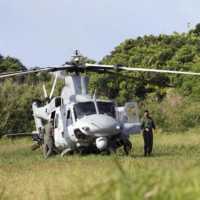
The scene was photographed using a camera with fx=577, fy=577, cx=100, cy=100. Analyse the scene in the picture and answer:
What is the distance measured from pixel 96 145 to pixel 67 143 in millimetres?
1273

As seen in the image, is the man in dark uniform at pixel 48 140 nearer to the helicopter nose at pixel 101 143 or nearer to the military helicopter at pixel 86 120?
the military helicopter at pixel 86 120

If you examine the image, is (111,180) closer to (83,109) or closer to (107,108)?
(83,109)

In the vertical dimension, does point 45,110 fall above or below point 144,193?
below

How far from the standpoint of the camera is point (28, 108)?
1277 inches

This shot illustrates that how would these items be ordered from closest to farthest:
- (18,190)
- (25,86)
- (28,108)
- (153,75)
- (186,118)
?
(18,190), (186,118), (28,108), (25,86), (153,75)

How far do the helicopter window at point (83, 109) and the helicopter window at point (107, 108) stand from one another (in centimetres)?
22

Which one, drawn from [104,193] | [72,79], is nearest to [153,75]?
[72,79]

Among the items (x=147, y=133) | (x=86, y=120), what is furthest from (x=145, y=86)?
(x=86, y=120)

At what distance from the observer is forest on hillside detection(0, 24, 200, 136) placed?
30844 millimetres

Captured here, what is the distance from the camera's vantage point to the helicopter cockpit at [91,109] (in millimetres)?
15867

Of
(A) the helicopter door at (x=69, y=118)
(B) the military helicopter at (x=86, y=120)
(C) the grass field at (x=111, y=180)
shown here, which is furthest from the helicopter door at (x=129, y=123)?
(C) the grass field at (x=111, y=180)

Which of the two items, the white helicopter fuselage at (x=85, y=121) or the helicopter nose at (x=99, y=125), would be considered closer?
the helicopter nose at (x=99, y=125)

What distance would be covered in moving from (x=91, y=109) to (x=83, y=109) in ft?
0.80

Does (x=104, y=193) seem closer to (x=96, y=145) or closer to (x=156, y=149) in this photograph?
(x=96, y=145)
